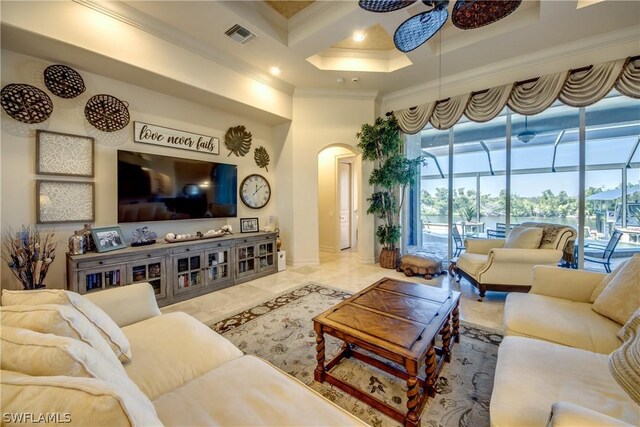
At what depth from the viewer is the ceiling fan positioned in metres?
2.00

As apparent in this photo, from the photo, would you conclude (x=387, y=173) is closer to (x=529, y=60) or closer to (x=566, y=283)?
(x=529, y=60)

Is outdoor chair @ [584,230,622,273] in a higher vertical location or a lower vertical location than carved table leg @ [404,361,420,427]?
higher

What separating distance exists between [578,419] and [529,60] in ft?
15.6

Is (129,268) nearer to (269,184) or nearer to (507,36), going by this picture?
(269,184)

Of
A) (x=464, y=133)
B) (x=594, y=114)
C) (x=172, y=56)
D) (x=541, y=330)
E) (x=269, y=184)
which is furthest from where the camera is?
(x=269, y=184)

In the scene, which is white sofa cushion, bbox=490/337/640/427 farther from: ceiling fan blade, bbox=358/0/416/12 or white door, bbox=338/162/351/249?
white door, bbox=338/162/351/249

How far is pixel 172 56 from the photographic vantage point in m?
3.23

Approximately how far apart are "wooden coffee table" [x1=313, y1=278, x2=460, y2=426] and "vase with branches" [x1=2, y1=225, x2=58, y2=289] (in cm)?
281

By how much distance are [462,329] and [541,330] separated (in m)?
0.98

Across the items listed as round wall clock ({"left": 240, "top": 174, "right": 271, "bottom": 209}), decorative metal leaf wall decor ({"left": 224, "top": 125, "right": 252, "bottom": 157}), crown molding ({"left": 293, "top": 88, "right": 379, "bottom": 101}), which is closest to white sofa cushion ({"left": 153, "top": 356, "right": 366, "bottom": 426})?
round wall clock ({"left": 240, "top": 174, "right": 271, "bottom": 209})

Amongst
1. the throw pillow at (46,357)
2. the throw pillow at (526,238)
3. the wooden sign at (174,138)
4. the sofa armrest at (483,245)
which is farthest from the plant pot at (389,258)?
the throw pillow at (46,357)

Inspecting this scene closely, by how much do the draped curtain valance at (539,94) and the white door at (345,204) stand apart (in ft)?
7.31

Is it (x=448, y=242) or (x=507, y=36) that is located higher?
(x=507, y=36)

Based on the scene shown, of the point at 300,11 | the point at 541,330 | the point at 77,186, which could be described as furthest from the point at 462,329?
the point at 77,186
